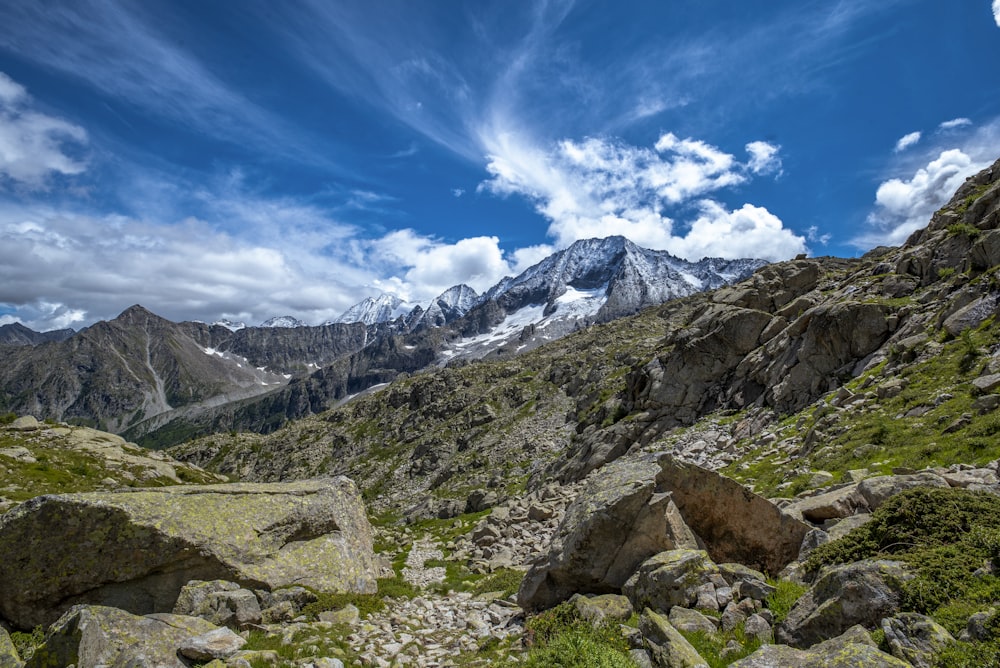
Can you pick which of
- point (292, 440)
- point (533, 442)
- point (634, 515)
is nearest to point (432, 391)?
point (292, 440)

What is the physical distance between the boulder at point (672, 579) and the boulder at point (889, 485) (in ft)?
16.4

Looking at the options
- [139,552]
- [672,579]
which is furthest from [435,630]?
[139,552]

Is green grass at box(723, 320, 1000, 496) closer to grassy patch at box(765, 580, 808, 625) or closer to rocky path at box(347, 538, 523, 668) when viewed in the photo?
grassy patch at box(765, 580, 808, 625)

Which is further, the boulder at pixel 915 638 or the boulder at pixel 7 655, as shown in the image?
the boulder at pixel 7 655

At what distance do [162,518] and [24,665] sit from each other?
6.09 m

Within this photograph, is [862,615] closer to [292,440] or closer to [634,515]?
[634,515]

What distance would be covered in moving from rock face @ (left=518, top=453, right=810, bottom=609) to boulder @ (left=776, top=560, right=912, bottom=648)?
16.8 ft

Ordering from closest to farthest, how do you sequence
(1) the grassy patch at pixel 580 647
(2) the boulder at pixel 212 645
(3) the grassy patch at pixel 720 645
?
(1) the grassy patch at pixel 580 647 → (3) the grassy patch at pixel 720 645 → (2) the boulder at pixel 212 645

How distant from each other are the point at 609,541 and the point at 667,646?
6.41m

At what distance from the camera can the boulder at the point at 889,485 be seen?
43.3ft

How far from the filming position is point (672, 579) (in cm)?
1264

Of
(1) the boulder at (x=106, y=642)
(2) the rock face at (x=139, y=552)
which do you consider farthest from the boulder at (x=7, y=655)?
(2) the rock face at (x=139, y=552)

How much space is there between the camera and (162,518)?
1698cm

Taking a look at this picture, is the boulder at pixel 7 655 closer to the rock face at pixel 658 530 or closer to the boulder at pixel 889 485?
the rock face at pixel 658 530
